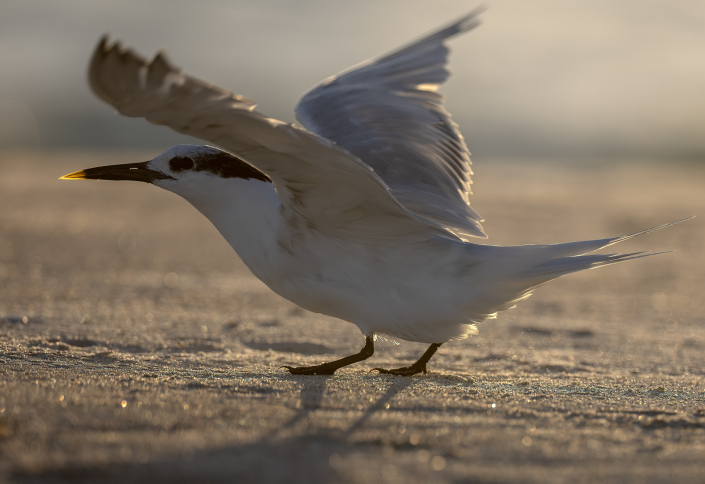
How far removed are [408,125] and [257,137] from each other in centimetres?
165

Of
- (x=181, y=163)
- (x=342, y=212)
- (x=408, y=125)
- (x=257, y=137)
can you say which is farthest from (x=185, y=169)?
(x=408, y=125)

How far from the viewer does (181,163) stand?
3344 mm

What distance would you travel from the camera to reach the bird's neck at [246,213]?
3115 mm

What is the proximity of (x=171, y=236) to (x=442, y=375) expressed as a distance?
5486 mm

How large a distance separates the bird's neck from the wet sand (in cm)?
51

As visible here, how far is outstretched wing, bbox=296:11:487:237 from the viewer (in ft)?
11.6

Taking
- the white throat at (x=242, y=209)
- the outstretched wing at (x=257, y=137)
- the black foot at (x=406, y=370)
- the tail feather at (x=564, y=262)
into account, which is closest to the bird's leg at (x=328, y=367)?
the black foot at (x=406, y=370)

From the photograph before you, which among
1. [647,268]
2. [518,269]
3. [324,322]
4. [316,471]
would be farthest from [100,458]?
[647,268]

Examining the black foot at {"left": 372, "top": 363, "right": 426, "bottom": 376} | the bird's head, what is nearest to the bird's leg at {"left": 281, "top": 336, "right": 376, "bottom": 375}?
the black foot at {"left": 372, "top": 363, "right": 426, "bottom": 376}

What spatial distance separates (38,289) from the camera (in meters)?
4.93

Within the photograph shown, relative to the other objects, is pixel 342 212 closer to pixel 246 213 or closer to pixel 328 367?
pixel 246 213

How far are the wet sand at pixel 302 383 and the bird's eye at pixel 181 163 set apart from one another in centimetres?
85

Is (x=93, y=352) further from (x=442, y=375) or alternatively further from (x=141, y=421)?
(x=442, y=375)

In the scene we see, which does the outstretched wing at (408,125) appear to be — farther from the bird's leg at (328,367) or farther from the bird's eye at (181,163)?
the bird's eye at (181,163)
